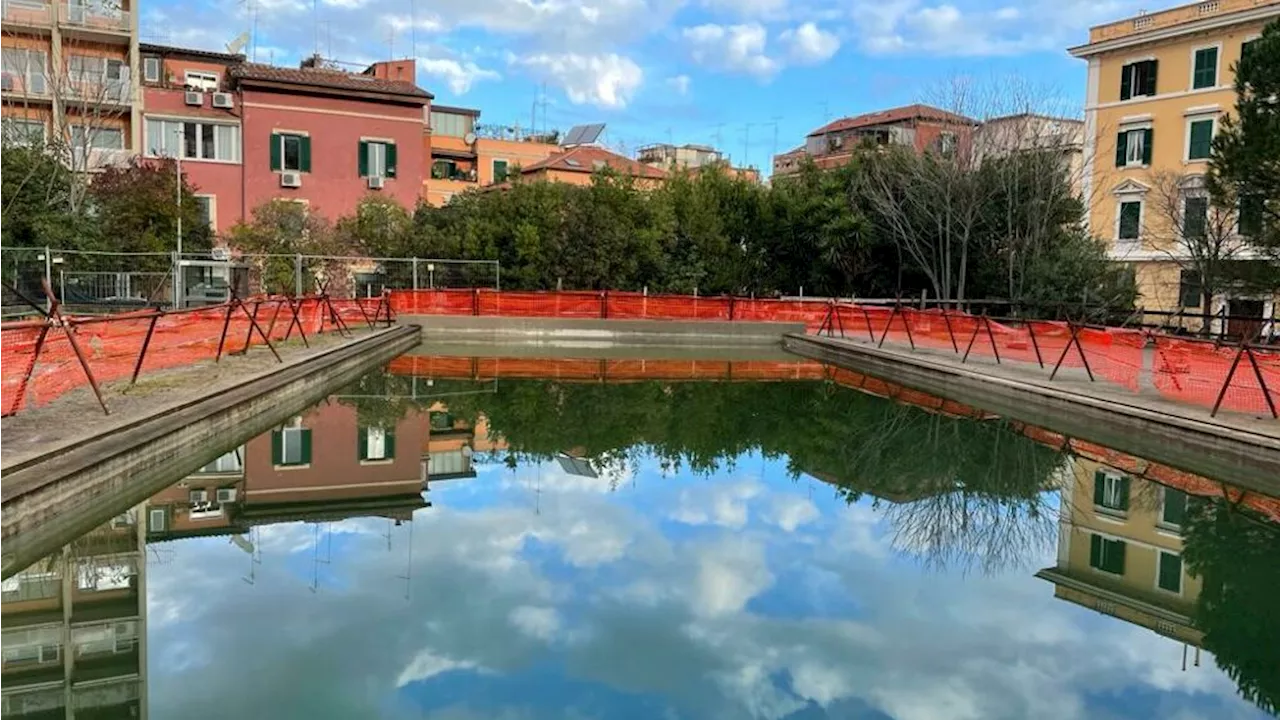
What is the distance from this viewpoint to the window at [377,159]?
1469 inches

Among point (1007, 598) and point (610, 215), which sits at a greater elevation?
point (610, 215)

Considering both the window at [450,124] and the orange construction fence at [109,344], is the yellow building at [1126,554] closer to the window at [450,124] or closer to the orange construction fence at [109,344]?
the orange construction fence at [109,344]

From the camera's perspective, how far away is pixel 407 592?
6051 mm

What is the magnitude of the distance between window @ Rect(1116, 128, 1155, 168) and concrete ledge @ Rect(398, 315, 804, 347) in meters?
17.2

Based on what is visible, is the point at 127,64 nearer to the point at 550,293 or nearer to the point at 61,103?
the point at 61,103

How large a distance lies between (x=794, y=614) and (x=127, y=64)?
36526 mm

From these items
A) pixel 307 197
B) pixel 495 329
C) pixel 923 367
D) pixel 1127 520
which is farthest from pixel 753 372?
pixel 307 197

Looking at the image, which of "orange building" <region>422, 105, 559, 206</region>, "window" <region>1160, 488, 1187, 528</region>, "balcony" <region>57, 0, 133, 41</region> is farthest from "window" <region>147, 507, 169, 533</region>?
"orange building" <region>422, 105, 559, 206</region>

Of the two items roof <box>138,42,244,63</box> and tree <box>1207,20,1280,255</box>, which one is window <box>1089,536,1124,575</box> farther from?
roof <box>138,42,244,63</box>

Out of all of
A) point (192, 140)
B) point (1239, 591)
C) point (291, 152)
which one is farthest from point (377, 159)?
point (1239, 591)

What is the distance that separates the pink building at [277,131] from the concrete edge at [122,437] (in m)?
23.5

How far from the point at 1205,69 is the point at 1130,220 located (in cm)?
553

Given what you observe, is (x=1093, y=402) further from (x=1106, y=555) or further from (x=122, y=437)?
(x=122, y=437)

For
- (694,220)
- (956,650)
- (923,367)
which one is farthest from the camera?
(694,220)
